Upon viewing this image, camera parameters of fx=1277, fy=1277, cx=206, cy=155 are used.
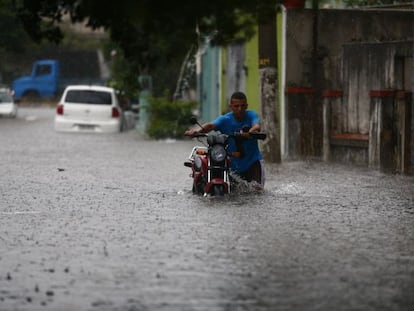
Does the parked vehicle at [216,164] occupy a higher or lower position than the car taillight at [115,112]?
higher

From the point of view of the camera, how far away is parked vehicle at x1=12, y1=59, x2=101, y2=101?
70.6 metres

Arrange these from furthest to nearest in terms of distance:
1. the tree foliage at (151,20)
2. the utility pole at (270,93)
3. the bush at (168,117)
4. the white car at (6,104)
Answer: the white car at (6,104), the bush at (168,117), the utility pole at (270,93), the tree foliage at (151,20)

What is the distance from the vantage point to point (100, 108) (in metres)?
37.2

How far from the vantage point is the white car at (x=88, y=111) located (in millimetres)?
37156

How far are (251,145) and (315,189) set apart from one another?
190 centimetres

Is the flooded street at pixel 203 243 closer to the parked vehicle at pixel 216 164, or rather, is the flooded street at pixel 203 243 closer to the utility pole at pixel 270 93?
the parked vehicle at pixel 216 164

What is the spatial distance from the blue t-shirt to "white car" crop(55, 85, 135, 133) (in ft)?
68.9

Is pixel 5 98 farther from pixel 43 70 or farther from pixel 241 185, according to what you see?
pixel 241 185

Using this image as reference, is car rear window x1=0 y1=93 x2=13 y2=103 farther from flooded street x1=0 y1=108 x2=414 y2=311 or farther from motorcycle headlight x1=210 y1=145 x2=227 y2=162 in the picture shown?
motorcycle headlight x1=210 y1=145 x2=227 y2=162

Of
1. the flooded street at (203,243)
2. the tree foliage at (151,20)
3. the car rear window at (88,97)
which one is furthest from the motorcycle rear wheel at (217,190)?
the car rear window at (88,97)

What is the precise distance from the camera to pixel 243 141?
53.8 ft

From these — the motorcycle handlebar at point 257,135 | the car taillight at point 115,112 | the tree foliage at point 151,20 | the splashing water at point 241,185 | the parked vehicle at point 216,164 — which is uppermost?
the tree foliage at point 151,20

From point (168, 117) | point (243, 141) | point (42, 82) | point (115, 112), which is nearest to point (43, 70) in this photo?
point (42, 82)

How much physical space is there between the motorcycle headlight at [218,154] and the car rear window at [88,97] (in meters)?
21.9
